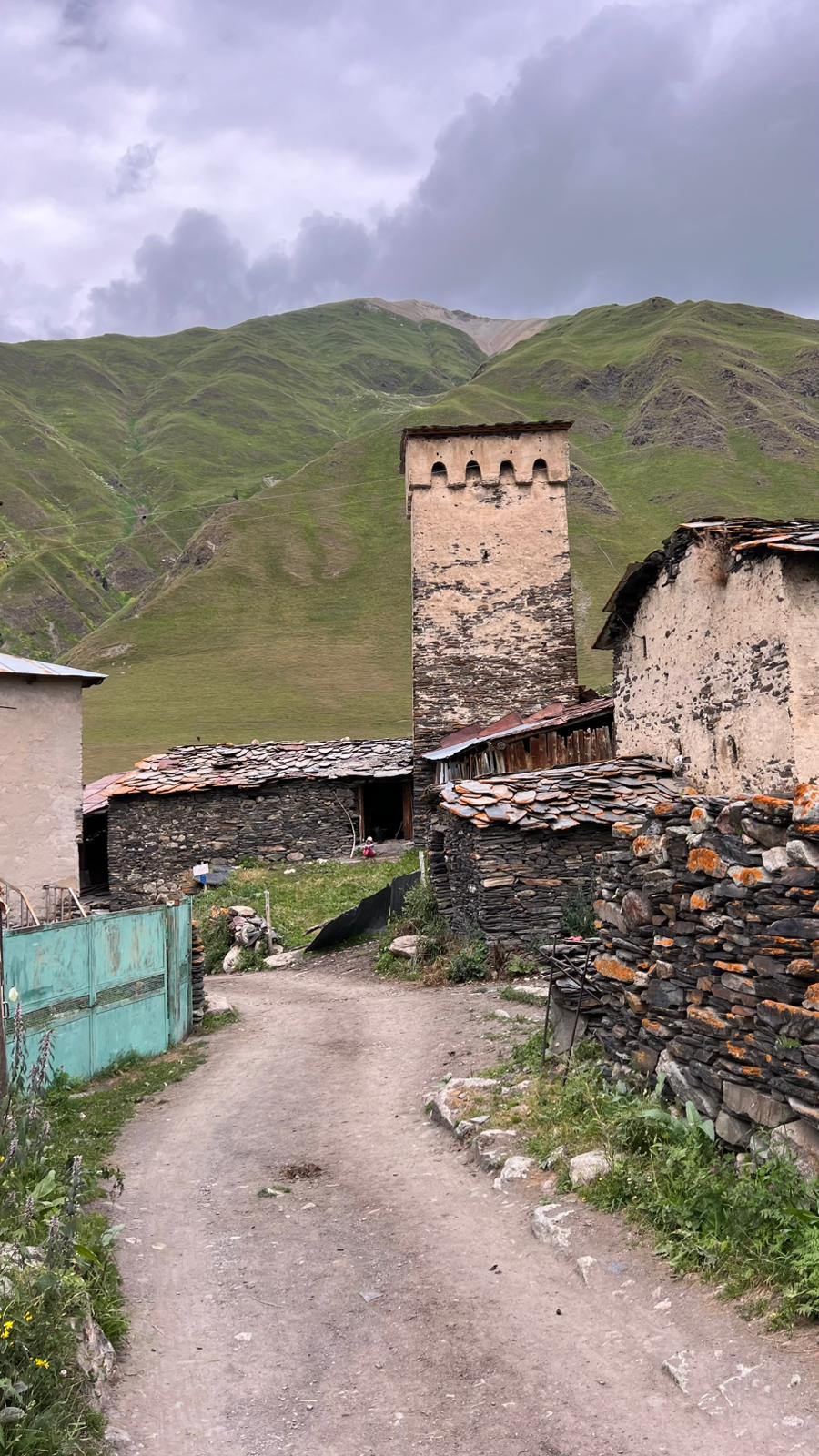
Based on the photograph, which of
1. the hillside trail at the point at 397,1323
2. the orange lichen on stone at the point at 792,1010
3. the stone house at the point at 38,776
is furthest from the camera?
the stone house at the point at 38,776

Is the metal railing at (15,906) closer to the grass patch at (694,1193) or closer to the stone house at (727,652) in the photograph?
the stone house at (727,652)

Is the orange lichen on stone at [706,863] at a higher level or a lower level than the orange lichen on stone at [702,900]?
higher

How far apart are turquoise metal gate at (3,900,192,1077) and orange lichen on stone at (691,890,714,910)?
616cm

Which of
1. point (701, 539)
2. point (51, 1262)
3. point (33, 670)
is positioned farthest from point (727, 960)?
point (33, 670)

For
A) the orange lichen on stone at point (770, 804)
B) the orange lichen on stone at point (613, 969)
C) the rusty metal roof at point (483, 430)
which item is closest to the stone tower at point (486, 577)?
the rusty metal roof at point (483, 430)

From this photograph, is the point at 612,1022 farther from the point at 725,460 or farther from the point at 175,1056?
the point at 725,460

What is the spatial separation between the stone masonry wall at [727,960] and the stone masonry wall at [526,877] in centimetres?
706

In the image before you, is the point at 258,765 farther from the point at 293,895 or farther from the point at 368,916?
the point at 368,916

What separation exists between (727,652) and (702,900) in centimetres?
767

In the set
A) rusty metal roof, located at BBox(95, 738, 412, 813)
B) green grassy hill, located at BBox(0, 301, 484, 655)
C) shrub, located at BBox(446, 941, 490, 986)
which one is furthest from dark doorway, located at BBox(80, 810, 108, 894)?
green grassy hill, located at BBox(0, 301, 484, 655)

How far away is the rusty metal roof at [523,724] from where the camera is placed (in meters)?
19.8

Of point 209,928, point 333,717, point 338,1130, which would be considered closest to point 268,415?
point 333,717

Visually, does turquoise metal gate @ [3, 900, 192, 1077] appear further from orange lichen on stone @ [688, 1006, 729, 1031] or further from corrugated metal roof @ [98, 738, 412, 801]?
corrugated metal roof @ [98, 738, 412, 801]

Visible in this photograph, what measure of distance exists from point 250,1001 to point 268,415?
17220 centimetres
